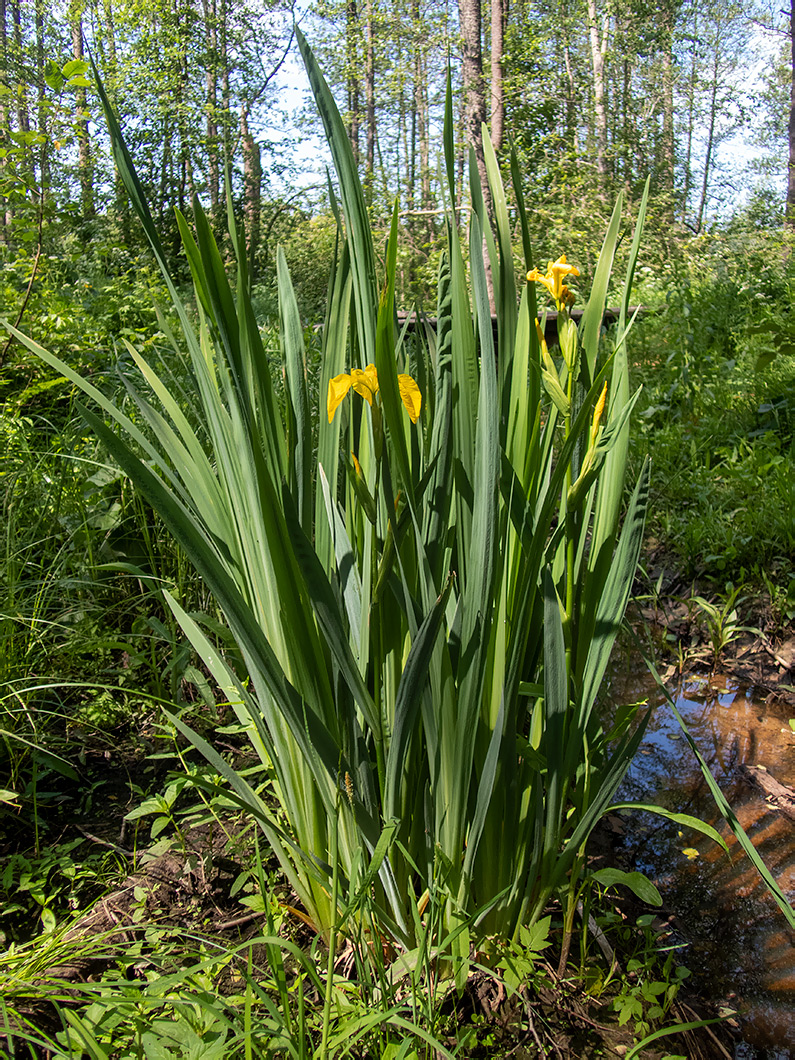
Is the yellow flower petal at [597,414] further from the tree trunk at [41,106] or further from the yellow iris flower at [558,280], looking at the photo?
the tree trunk at [41,106]

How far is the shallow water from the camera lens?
0.98 metres

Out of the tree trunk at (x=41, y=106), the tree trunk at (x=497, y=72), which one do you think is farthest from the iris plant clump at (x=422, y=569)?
the tree trunk at (x=497, y=72)

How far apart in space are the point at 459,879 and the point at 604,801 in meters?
0.19

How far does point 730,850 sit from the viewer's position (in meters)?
1.30

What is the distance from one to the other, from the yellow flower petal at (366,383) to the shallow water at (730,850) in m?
0.85

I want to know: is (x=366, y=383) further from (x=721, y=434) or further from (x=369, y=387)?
(x=721, y=434)

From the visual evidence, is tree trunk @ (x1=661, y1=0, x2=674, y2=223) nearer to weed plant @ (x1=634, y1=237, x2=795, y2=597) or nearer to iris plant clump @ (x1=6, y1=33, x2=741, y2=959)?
weed plant @ (x1=634, y1=237, x2=795, y2=597)

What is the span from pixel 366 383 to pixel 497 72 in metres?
10.1

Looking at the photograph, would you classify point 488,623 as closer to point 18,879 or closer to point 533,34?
point 18,879

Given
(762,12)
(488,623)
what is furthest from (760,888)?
(762,12)

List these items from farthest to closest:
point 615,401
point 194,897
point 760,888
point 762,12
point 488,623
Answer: point 762,12, point 760,888, point 194,897, point 615,401, point 488,623

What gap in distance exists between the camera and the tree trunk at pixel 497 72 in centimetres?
823

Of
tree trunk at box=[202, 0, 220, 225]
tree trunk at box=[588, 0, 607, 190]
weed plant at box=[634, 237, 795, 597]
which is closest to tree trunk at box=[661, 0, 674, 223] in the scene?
tree trunk at box=[588, 0, 607, 190]

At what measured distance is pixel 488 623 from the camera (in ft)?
2.33
